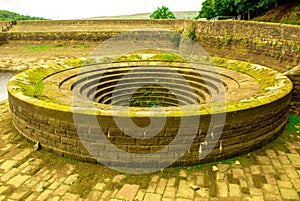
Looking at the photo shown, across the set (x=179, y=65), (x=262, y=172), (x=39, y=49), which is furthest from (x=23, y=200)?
(x=39, y=49)

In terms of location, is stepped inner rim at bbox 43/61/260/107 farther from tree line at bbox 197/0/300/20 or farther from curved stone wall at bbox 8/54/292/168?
tree line at bbox 197/0/300/20

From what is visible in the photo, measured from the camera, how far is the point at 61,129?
5566 mm

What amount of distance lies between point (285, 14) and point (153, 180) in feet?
47.9

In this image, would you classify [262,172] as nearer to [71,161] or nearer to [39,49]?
[71,161]

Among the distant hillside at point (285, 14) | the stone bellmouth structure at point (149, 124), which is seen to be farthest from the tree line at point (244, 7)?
the stone bellmouth structure at point (149, 124)

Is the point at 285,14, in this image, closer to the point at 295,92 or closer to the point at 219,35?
the point at 219,35

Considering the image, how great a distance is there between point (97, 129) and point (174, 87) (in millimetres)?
5285

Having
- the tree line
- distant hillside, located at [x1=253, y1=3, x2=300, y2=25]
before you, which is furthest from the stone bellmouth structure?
the tree line

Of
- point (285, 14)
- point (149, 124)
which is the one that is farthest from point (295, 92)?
point (285, 14)

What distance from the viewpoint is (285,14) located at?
1586 cm

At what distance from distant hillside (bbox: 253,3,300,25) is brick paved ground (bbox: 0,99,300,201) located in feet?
35.4

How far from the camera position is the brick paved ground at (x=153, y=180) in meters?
4.70

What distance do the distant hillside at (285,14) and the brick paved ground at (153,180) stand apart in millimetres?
10788

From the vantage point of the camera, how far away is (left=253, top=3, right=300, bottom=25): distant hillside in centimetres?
1458
